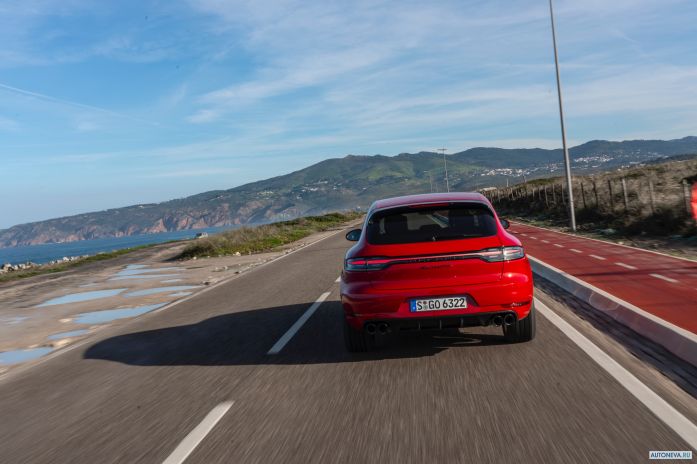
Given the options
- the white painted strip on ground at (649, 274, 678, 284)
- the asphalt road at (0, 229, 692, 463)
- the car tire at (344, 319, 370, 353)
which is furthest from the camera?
the white painted strip on ground at (649, 274, 678, 284)

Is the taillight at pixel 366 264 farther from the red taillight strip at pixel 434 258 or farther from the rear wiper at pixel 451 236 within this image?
the rear wiper at pixel 451 236

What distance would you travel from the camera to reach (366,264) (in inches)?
235

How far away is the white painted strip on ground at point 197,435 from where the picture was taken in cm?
392

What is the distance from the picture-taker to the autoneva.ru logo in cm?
339

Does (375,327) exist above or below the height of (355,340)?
above

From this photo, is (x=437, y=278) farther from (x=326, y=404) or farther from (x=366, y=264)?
(x=326, y=404)

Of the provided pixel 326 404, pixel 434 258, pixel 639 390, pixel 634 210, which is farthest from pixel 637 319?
pixel 634 210

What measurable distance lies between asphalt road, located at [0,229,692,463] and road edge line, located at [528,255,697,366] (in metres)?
0.86

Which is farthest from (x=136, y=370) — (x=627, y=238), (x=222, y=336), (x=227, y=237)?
(x=227, y=237)

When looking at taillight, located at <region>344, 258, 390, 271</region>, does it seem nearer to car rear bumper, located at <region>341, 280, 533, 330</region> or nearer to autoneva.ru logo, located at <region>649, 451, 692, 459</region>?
car rear bumper, located at <region>341, 280, 533, 330</region>

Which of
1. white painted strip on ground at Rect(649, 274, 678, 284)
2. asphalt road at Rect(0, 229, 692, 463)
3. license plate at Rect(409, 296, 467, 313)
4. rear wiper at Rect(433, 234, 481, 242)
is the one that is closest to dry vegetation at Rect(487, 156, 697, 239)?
white painted strip on ground at Rect(649, 274, 678, 284)

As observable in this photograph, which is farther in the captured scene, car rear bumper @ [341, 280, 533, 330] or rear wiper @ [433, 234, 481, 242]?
rear wiper @ [433, 234, 481, 242]

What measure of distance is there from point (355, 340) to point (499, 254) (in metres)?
1.70

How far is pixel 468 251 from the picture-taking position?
5.84m
